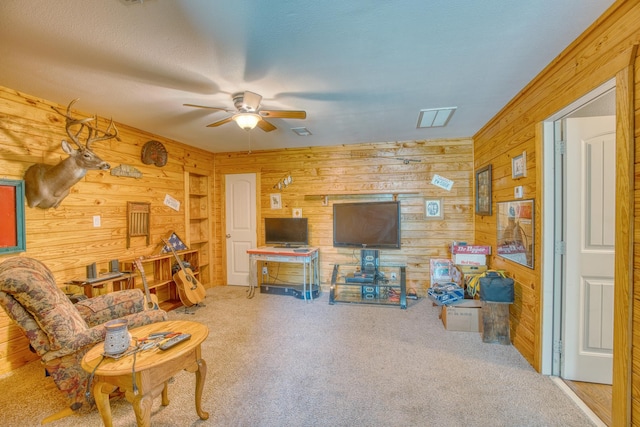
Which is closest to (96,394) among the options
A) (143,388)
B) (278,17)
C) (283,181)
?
(143,388)

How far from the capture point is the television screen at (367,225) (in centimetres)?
412

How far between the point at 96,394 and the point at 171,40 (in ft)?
6.76

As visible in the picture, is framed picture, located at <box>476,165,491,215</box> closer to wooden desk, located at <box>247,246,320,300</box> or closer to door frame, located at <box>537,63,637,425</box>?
door frame, located at <box>537,63,637,425</box>

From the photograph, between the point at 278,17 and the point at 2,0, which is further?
the point at 278,17

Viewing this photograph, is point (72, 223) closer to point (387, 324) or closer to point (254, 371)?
point (254, 371)

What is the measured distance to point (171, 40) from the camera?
172 centimetres

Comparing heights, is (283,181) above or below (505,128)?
below

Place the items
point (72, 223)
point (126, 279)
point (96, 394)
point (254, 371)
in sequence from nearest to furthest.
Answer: point (96, 394)
point (254, 371)
point (72, 223)
point (126, 279)

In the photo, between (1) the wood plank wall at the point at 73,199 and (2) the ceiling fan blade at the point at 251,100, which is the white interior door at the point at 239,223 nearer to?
(1) the wood plank wall at the point at 73,199

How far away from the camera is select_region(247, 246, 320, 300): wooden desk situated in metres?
4.16

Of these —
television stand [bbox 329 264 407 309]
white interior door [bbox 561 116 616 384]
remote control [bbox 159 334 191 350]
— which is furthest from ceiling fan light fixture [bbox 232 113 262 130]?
television stand [bbox 329 264 407 309]

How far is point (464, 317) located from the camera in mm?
3049

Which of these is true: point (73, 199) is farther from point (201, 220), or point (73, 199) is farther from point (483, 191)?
point (483, 191)

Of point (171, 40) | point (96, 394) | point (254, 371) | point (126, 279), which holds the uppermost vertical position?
point (171, 40)
